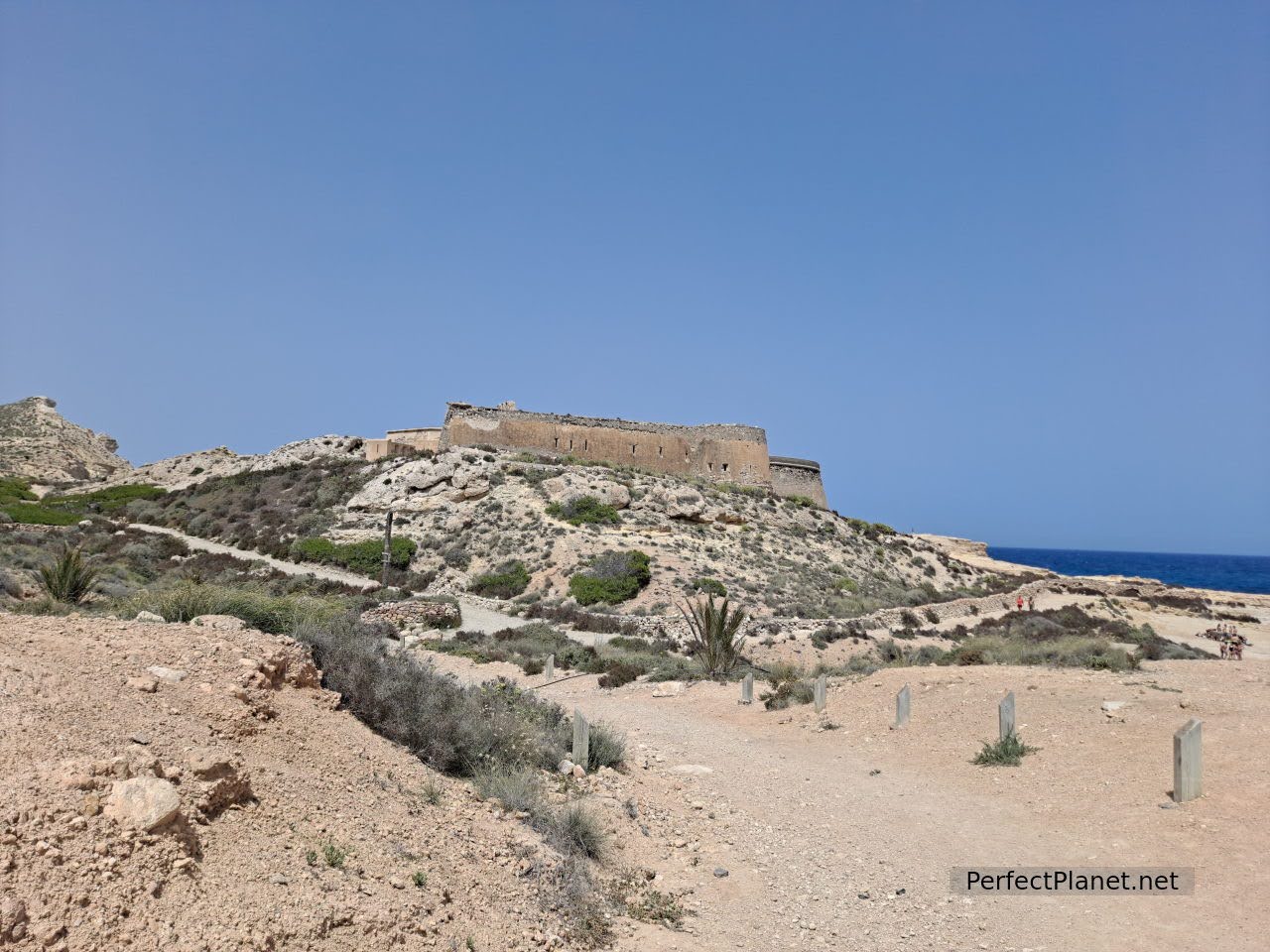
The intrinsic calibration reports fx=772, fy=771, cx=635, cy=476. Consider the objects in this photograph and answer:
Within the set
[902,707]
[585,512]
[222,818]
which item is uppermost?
[585,512]

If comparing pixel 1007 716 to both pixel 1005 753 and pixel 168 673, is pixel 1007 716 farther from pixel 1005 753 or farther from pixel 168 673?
pixel 168 673

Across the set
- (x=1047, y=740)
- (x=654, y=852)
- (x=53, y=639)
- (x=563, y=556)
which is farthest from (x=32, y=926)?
(x=563, y=556)

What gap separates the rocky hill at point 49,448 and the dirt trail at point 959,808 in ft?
190

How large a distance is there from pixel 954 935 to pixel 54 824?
6013 millimetres

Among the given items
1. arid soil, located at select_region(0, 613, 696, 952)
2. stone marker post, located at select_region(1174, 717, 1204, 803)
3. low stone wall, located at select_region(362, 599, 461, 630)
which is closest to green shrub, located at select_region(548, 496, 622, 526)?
low stone wall, located at select_region(362, 599, 461, 630)

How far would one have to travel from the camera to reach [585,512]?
36.3 m

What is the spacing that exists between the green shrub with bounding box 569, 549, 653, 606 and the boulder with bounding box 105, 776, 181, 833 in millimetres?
24293

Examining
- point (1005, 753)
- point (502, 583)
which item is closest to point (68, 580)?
point (1005, 753)

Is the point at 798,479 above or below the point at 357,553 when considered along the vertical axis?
above

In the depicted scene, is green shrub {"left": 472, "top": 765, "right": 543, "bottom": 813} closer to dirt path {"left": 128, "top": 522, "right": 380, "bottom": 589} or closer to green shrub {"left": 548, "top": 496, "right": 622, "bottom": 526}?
dirt path {"left": 128, "top": 522, "right": 380, "bottom": 589}

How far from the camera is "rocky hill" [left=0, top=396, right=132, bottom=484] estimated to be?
179 feet

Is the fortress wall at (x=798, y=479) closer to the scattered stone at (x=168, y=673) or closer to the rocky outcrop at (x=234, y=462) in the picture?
the rocky outcrop at (x=234, y=462)

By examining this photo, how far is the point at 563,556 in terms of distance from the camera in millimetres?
32156

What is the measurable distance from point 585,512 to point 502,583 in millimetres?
7009
